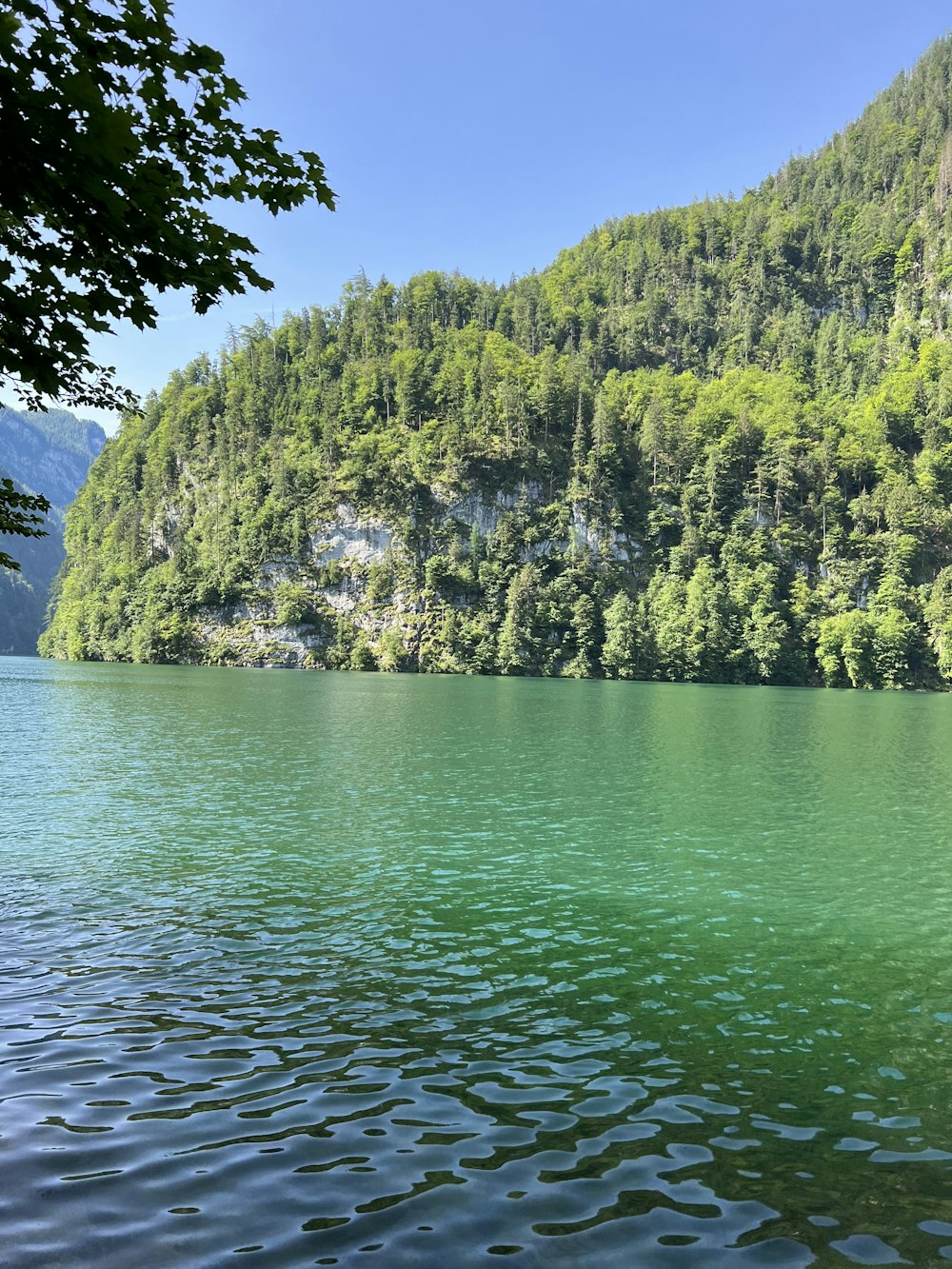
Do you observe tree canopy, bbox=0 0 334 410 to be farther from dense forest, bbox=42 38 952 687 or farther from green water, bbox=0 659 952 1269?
dense forest, bbox=42 38 952 687

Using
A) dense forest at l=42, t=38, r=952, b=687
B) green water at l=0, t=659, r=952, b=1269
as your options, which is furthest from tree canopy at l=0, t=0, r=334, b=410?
dense forest at l=42, t=38, r=952, b=687

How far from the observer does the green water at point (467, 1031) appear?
651cm

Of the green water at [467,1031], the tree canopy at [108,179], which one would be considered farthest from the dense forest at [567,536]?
the tree canopy at [108,179]

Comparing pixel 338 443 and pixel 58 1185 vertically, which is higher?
pixel 338 443

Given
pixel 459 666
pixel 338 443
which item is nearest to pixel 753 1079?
pixel 459 666

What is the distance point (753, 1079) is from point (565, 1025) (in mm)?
2388

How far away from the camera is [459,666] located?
149000mm

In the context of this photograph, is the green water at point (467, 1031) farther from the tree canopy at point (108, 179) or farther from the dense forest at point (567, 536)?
the dense forest at point (567, 536)

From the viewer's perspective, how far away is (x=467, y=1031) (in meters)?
10.3

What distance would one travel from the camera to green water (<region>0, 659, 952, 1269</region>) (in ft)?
21.4

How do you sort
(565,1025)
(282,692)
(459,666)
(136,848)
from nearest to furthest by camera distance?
(565,1025)
(136,848)
(282,692)
(459,666)

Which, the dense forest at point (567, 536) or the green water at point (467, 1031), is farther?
the dense forest at point (567, 536)

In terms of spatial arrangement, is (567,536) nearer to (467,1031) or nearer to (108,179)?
(467,1031)

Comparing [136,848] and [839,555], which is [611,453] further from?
[136,848]
